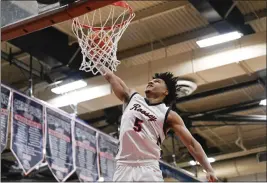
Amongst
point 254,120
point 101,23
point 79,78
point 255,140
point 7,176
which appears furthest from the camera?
point 255,140

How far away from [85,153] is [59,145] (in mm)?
666

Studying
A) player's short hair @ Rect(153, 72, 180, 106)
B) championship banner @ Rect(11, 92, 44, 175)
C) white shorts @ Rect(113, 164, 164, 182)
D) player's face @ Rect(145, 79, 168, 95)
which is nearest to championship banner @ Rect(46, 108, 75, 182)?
championship banner @ Rect(11, 92, 44, 175)

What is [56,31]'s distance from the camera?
8180 mm

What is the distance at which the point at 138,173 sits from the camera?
141 inches

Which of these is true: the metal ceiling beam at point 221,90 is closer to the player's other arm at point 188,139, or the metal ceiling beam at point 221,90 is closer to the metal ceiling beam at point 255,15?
the metal ceiling beam at point 255,15

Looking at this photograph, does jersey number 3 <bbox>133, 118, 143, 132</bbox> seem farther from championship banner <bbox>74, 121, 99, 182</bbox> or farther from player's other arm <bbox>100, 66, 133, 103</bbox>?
championship banner <bbox>74, 121, 99, 182</bbox>

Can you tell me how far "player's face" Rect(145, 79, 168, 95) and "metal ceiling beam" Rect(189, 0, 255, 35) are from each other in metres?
3.27

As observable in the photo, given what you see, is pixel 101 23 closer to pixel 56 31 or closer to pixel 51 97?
pixel 56 31

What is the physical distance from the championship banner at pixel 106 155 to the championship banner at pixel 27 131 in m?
1.59

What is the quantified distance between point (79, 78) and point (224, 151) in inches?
248

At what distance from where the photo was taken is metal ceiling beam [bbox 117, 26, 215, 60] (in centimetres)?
821

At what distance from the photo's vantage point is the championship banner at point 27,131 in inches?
257

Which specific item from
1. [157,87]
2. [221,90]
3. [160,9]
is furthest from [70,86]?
[157,87]

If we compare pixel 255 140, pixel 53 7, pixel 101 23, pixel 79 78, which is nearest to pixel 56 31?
pixel 79 78
